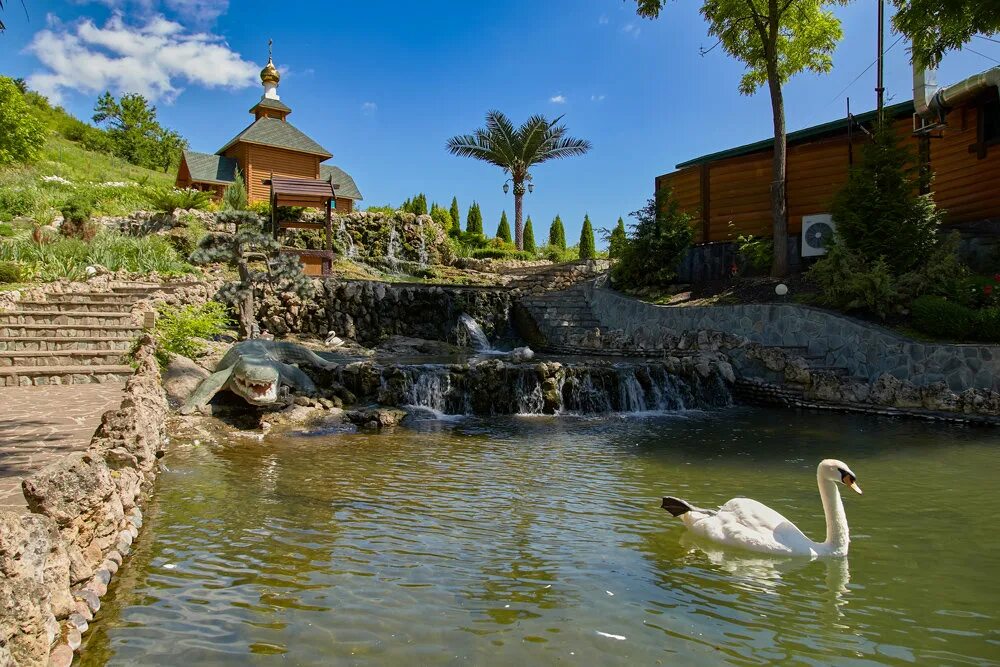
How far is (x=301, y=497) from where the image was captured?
5723 millimetres

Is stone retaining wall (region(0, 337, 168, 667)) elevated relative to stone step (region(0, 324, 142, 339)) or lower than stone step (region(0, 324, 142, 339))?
lower

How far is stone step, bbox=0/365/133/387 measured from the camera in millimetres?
8609

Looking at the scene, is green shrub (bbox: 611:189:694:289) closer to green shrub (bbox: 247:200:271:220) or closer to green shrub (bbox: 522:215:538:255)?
green shrub (bbox: 247:200:271:220)

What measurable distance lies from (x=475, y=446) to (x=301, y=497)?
2.95 meters

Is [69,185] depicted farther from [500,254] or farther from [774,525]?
[774,525]

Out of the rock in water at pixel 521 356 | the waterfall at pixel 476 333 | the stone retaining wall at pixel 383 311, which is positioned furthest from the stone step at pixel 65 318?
the waterfall at pixel 476 333

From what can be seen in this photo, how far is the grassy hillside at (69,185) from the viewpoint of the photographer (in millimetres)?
20031

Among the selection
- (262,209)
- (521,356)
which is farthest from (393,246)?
(521,356)

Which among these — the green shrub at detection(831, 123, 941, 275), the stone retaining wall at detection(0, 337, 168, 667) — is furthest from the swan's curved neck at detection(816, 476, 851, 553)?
the green shrub at detection(831, 123, 941, 275)

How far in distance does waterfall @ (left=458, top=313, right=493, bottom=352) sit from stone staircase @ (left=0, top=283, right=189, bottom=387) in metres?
8.30

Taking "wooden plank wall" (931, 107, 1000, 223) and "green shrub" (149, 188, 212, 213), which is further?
"green shrub" (149, 188, 212, 213)

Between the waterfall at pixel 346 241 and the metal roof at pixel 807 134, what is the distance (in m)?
12.8

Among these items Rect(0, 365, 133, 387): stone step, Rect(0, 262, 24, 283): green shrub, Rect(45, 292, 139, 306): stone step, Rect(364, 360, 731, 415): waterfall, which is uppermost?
Rect(0, 262, 24, 283): green shrub

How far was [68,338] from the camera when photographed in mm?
10125
